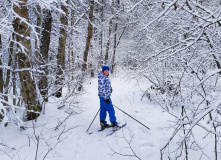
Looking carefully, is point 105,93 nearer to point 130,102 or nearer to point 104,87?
point 104,87

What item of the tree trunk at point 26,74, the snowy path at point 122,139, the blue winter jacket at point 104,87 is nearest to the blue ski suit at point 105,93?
the blue winter jacket at point 104,87

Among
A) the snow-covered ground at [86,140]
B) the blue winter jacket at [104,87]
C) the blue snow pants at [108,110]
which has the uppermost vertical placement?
the blue winter jacket at [104,87]

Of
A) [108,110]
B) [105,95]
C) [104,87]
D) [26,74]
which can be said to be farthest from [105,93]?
[26,74]

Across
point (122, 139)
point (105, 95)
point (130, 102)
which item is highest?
point (105, 95)

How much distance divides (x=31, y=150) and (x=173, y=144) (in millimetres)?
2941

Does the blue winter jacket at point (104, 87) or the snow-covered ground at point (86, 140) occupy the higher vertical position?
the blue winter jacket at point (104, 87)

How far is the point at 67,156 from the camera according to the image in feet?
11.9

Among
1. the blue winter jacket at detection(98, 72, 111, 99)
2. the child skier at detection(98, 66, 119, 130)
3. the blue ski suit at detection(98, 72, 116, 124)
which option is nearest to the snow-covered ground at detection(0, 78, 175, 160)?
→ the child skier at detection(98, 66, 119, 130)

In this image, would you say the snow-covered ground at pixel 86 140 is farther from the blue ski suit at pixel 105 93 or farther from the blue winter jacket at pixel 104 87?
the blue winter jacket at pixel 104 87

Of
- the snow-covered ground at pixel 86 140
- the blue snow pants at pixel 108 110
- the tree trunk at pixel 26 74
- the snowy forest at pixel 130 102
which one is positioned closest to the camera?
the snowy forest at pixel 130 102

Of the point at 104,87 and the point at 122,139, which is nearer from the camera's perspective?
the point at 122,139

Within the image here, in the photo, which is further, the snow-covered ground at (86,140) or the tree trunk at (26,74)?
the tree trunk at (26,74)

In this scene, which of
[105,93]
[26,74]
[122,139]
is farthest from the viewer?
[105,93]

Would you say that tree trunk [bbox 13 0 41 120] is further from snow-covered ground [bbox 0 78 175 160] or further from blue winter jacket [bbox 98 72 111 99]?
blue winter jacket [bbox 98 72 111 99]
